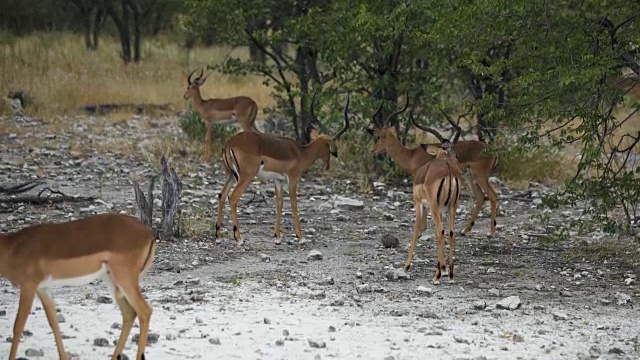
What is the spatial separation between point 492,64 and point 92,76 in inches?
621

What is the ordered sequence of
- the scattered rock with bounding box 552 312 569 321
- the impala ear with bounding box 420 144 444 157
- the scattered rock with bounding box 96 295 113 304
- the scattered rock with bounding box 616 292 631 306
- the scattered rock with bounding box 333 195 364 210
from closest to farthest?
the scattered rock with bounding box 552 312 569 321 < the scattered rock with bounding box 96 295 113 304 < the scattered rock with bounding box 616 292 631 306 < the impala ear with bounding box 420 144 444 157 < the scattered rock with bounding box 333 195 364 210

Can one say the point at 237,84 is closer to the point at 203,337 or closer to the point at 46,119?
the point at 46,119

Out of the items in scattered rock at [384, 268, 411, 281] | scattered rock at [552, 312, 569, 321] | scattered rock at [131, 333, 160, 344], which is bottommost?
scattered rock at [384, 268, 411, 281]

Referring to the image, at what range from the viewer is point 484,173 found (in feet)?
38.4

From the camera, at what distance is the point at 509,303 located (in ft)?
25.8

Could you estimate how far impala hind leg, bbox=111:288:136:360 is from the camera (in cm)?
599

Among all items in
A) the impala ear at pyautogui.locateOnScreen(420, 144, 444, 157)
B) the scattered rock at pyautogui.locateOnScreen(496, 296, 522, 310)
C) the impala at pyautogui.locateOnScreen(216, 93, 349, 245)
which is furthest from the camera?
the impala at pyautogui.locateOnScreen(216, 93, 349, 245)

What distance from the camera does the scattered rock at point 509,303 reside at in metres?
7.84

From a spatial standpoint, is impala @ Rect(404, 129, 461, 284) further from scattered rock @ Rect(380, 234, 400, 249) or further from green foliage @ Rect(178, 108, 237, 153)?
green foliage @ Rect(178, 108, 237, 153)

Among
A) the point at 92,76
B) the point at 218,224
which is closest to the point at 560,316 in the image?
the point at 218,224

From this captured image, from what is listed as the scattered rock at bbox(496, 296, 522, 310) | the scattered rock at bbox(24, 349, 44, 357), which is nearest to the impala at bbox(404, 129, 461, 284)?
the scattered rock at bbox(496, 296, 522, 310)

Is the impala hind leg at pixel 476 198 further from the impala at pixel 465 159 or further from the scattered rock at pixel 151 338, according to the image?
the scattered rock at pixel 151 338

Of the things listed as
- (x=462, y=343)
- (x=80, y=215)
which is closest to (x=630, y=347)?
(x=462, y=343)

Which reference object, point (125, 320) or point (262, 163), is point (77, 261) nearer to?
point (125, 320)
